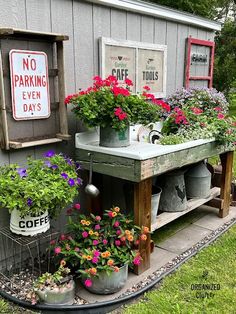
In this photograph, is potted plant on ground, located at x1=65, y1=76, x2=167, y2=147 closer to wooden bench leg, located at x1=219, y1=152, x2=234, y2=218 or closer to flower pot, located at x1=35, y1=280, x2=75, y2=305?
flower pot, located at x1=35, y1=280, x2=75, y2=305

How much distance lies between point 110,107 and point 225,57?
32.7ft

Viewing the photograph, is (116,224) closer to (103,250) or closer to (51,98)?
(103,250)

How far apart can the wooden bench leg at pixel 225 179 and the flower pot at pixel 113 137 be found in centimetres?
141

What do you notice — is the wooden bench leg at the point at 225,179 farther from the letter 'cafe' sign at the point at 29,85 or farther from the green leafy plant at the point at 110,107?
the letter 'cafe' sign at the point at 29,85

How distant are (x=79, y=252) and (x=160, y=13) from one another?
2408 mm

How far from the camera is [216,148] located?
317 centimetres

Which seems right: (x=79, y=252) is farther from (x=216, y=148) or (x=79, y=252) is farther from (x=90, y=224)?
(x=216, y=148)

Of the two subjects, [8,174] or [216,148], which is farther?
[216,148]

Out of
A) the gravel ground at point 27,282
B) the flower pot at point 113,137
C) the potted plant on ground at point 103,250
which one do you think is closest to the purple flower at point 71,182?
the potted plant on ground at point 103,250

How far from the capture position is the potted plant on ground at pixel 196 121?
2984 millimetres

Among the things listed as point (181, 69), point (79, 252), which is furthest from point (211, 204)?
point (79, 252)

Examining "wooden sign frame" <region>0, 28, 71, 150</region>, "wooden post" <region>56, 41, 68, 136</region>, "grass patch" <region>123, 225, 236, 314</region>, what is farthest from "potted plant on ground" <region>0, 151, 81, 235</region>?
"grass patch" <region>123, 225, 236, 314</region>

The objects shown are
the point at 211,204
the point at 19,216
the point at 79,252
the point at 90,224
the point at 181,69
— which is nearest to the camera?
the point at 19,216

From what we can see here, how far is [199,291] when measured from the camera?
234cm
